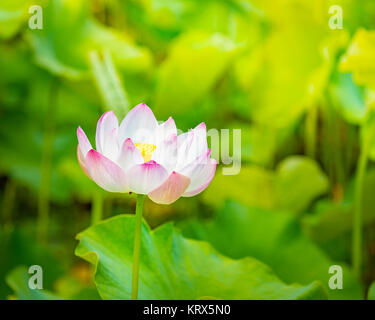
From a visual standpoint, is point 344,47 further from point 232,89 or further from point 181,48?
point 232,89

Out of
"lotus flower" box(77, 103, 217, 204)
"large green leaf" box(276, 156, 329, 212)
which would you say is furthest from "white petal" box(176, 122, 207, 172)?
"large green leaf" box(276, 156, 329, 212)

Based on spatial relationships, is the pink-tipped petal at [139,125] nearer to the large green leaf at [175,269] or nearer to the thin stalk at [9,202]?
the large green leaf at [175,269]

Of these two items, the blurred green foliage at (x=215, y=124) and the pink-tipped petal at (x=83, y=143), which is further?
the blurred green foliage at (x=215, y=124)

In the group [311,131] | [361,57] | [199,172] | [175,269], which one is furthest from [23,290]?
[311,131]

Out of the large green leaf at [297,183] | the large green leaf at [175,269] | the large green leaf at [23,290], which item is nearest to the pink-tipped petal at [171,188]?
the large green leaf at [175,269]

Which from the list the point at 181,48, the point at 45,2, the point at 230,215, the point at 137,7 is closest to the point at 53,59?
the point at 45,2

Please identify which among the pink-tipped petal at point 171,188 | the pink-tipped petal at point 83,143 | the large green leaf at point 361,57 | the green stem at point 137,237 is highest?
the large green leaf at point 361,57

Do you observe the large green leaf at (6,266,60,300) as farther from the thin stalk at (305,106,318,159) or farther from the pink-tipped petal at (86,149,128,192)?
the thin stalk at (305,106,318,159)

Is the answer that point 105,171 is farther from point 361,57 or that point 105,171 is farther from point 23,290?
point 361,57

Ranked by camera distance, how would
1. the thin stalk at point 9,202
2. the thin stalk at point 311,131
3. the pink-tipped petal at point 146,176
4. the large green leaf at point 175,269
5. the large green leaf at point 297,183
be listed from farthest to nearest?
the thin stalk at point 9,202
the thin stalk at point 311,131
the large green leaf at point 297,183
the large green leaf at point 175,269
the pink-tipped petal at point 146,176
